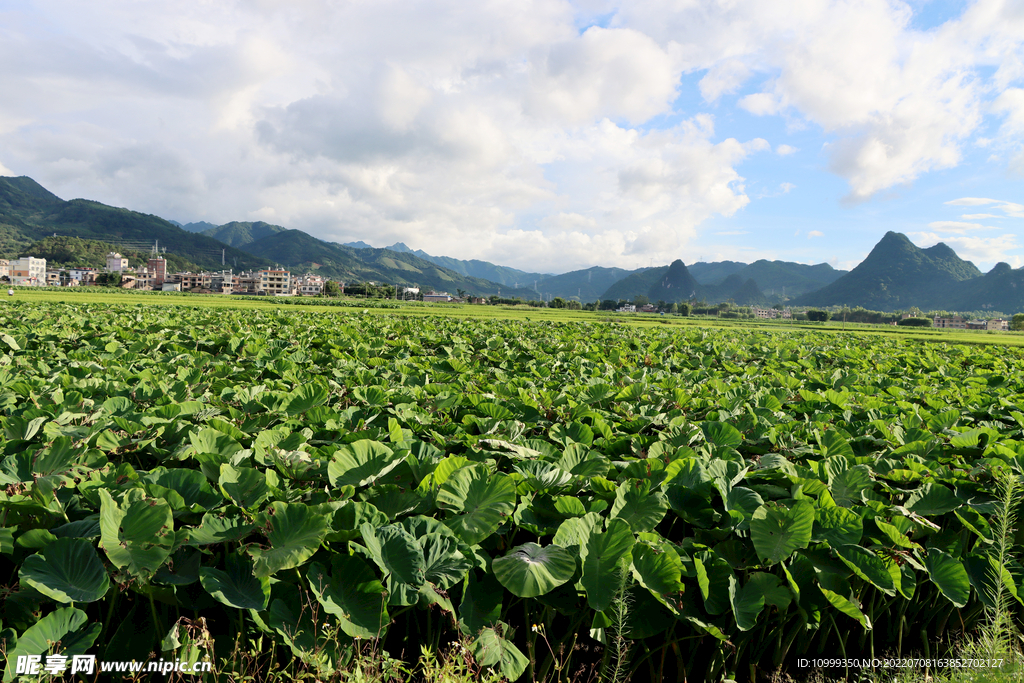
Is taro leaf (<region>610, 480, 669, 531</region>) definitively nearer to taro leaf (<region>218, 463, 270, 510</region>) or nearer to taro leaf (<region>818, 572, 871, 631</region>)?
taro leaf (<region>818, 572, 871, 631</region>)

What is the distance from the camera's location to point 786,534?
178cm

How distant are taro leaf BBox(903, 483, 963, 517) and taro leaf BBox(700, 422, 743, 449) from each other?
830 millimetres

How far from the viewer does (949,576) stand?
6.30ft

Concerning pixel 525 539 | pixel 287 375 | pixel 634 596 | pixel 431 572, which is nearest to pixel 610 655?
pixel 634 596

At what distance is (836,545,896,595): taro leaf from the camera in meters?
1.77

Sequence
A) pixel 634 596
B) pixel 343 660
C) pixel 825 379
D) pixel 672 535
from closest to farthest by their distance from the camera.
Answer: pixel 343 660 → pixel 634 596 → pixel 672 535 → pixel 825 379

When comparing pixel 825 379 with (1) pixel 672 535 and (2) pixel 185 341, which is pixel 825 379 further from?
(2) pixel 185 341

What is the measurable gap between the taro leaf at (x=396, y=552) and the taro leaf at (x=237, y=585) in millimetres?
A: 332

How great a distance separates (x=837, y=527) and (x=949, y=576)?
495 mm

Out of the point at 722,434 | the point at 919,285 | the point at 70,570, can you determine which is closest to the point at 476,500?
the point at 70,570

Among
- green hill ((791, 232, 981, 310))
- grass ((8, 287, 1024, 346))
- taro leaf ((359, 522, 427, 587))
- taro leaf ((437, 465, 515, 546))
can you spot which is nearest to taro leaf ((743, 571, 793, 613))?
taro leaf ((437, 465, 515, 546))

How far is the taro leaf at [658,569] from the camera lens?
1.66 metres

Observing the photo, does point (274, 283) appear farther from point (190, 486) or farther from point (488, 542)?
point (488, 542)

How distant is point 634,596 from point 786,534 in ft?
2.02
